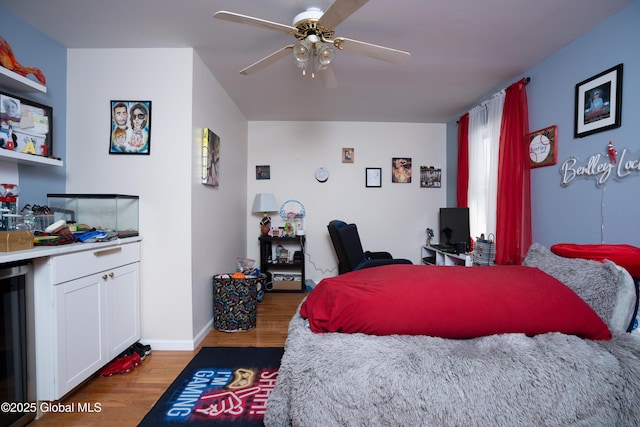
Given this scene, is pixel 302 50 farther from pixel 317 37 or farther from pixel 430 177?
pixel 430 177

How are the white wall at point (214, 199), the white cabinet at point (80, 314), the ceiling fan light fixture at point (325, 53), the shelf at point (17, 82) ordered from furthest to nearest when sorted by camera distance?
1. the white wall at point (214, 199)
2. the ceiling fan light fixture at point (325, 53)
3. the shelf at point (17, 82)
4. the white cabinet at point (80, 314)

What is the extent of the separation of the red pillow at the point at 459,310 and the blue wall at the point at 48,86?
7.67 ft

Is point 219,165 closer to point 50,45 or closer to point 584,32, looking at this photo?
point 50,45

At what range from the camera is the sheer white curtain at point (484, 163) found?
9.67ft

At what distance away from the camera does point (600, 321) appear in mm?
1106

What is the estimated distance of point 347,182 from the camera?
423 cm

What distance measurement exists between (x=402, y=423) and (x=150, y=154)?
2.49 metres

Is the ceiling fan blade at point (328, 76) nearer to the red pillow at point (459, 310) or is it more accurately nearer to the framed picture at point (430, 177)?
the red pillow at point (459, 310)

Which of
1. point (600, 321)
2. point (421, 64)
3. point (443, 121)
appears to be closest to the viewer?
point (600, 321)

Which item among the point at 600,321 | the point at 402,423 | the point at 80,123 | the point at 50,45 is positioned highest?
the point at 50,45

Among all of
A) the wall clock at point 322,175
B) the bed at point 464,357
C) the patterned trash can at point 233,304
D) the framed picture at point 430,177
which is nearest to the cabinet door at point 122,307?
the patterned trash can at point 233,304

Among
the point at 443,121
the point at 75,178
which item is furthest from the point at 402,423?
the point at 443,121

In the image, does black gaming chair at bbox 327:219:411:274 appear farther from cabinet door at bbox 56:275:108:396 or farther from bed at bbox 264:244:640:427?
cabinet door at bbox 56:275:108:396

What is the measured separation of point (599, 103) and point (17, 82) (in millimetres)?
3879
